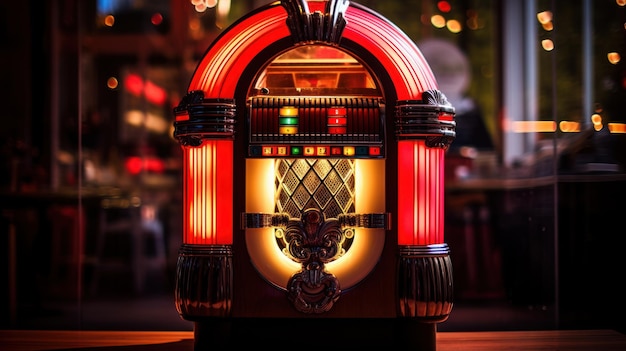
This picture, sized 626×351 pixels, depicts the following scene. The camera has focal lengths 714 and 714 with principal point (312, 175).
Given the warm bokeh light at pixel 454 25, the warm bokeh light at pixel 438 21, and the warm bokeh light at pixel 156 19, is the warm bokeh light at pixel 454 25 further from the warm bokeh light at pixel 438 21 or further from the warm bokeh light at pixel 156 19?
the warm bokeh light at pixel 156 19

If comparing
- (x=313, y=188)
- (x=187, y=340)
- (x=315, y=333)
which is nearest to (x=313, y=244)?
(x=313, y=188)

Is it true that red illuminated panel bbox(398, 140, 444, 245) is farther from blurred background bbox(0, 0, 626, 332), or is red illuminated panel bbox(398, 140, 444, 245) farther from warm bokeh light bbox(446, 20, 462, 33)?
warm bokeh light bbox(446, 20, 462, 33)

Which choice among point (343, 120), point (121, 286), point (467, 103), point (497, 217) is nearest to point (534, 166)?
point (497, 217)

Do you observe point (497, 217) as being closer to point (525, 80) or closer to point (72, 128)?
point (525, 80)

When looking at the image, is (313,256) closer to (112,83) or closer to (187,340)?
(187,340)

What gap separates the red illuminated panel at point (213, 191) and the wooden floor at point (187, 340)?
0.80m

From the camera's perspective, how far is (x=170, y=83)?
8.69 metres

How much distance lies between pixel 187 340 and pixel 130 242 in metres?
3.15

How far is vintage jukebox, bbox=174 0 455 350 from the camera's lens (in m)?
3.14

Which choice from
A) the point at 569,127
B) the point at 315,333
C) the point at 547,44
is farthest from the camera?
the point at 569,127

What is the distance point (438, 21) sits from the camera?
8250mm

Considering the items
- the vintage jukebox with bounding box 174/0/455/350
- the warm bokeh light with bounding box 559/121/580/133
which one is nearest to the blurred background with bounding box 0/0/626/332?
the warm bokeh light with bounding box 559/121/580/133

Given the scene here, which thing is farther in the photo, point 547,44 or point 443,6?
point 443,6

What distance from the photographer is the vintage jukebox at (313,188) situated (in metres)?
3.14
